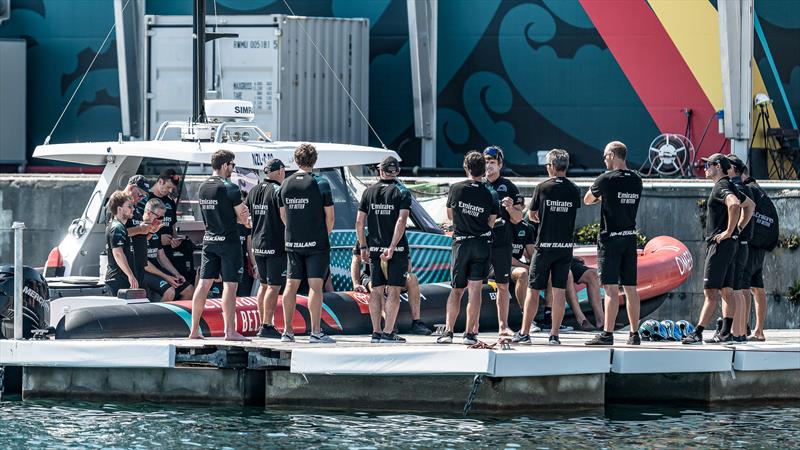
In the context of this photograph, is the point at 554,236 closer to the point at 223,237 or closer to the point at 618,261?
the point at 618,261

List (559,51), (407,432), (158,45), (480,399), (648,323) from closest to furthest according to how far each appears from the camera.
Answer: (407,432), (480,399), (648,323), (158,45), (559,51)

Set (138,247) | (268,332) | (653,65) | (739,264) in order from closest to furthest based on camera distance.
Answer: (268,332), (739,264), (138,247), (653,65)

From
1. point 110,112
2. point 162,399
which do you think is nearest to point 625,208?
→ point 162,399

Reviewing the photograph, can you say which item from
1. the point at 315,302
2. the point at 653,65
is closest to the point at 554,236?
the point at 315,302

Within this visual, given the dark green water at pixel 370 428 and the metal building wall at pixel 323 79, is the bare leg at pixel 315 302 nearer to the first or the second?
the dark green water at pixel 370 428

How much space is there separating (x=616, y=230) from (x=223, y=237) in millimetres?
3230

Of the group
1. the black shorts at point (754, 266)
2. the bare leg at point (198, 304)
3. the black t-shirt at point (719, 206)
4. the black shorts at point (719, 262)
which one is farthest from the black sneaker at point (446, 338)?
the black shorts at point (754, 266)

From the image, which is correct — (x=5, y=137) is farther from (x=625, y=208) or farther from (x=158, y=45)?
(x=625, y=208)

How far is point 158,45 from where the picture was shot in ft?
69.2

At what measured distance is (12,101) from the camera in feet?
76.6

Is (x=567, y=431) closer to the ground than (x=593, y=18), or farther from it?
closer to the ground

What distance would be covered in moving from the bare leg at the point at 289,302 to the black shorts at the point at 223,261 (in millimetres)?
412

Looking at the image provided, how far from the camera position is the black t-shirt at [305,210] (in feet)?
39.4

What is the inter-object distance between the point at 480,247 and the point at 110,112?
13.1m
